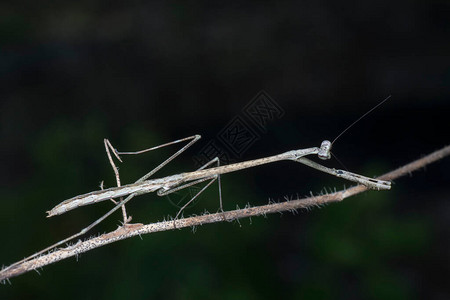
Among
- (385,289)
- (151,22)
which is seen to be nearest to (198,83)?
(151,22)

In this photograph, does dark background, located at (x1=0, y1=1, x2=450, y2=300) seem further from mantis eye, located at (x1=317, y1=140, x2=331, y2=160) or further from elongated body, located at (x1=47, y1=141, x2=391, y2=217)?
mantis eye, located at (x1=317, y1=140, x2=331, y2=160)

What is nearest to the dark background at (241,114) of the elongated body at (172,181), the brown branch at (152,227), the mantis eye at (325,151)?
the elongated body at (172,181)

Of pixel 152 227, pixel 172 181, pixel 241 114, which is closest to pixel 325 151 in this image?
pixel 172 181

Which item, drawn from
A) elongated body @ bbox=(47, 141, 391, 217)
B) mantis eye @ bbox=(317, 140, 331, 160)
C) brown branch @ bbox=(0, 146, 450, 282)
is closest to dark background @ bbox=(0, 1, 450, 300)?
elongated body @ bbox=(47, 141, 391, 217)

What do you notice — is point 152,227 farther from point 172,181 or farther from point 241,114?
point 241,114

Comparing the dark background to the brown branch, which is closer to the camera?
the brown branch

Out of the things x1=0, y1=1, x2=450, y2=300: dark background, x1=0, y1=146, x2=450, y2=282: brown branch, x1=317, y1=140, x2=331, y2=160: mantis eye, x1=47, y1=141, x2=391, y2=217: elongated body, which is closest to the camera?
x1=0, y1=146, x2=450, y2=282: brown branch

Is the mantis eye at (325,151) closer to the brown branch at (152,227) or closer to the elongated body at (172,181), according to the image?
the elongated body at (172,181)

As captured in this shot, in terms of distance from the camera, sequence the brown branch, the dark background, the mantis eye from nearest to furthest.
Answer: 1. the brown branch
2. the mantis eye
3. the dark background

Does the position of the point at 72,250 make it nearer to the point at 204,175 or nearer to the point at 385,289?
the point at 204,175
